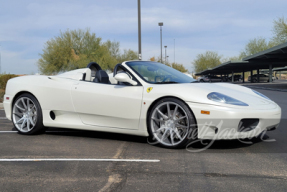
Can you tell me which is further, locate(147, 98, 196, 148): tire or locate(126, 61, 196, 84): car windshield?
locate(126, 61, 196, 84): car windshield

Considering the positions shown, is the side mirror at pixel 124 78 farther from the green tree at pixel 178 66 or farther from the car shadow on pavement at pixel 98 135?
the green tree at pixel 178 66

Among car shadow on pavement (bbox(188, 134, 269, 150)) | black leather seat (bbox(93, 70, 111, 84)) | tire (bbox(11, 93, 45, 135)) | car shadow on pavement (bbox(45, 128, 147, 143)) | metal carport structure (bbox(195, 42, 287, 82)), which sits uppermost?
metal carport structure (bbox(195, 42, 287, 82))

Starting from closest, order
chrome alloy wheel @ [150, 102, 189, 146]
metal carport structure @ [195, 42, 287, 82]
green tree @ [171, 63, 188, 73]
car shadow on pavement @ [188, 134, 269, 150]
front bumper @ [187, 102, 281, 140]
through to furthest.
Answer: front bumper @ [187, 102, 281, 140] < chrome alloy wheel @ [150, 102, 189, 146] < car shadow on pavement @ [188, 134, 269, 150] < metal carport structure @ [195, 42, 287, 82] < green tree @ [171, 63, 188, 73]

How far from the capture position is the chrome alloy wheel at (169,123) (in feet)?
14.8

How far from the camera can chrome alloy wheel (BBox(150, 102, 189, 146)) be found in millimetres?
4523

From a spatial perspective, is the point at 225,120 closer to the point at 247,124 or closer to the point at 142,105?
the point at 247,124

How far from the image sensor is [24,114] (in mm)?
5848

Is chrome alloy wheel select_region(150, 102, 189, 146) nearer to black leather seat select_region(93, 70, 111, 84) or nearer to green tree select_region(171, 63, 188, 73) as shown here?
black leather seat select_region(93, 70, 111, 84)

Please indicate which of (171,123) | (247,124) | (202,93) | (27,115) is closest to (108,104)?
(171,123)

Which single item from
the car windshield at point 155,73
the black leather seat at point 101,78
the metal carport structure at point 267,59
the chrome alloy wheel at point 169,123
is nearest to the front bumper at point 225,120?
the chrome alloy wheel at point 169,123

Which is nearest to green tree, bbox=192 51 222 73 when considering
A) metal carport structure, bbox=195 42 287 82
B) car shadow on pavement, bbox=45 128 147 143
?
metal carport structure, bbox=195 42 287 82

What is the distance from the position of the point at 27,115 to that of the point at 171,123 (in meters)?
2.84

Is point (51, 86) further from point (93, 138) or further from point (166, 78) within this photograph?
point (166, 78)

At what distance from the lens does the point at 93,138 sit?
5.55 meters
